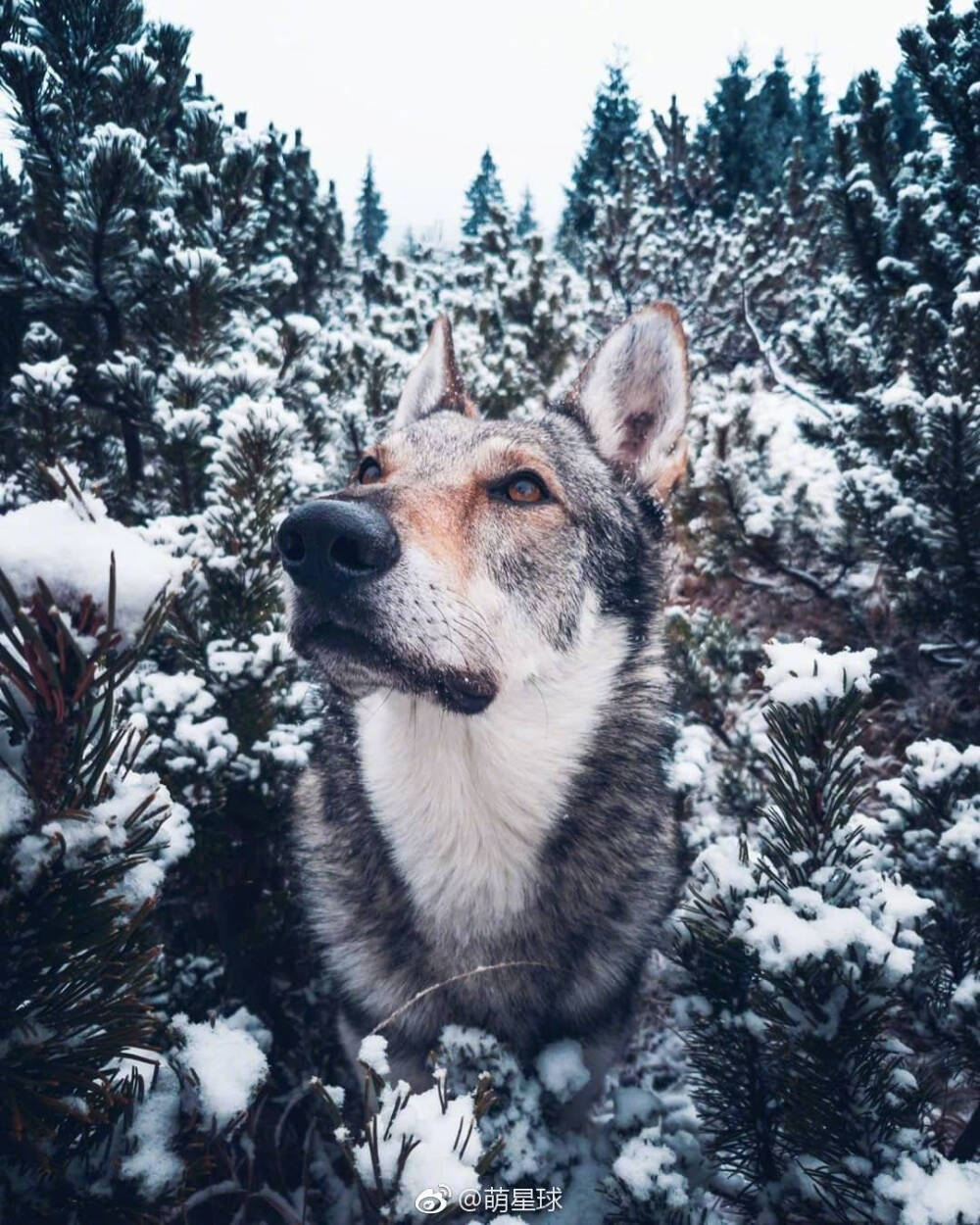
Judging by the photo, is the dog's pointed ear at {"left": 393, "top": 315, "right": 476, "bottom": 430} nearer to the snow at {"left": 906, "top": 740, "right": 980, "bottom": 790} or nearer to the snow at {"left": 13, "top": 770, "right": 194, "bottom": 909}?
the snow at {"left": 906, "top": 740, "right": 980, "bottom": 790}

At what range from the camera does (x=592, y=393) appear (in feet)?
9.43

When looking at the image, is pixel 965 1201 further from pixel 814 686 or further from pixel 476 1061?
A: pixel 476 1061

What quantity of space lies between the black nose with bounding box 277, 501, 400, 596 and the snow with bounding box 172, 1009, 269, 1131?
1.00 meters

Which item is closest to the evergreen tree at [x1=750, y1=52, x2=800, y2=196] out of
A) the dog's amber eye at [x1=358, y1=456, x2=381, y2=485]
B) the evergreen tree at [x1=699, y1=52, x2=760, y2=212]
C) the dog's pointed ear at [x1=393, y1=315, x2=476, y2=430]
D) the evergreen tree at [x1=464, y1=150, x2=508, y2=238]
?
the evergreen tree at [x1=699, y1=52, x2=760, y2=212]

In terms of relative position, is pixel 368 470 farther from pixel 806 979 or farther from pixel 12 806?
pixel 806 979

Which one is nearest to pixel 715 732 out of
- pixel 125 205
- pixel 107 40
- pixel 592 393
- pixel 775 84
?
pixel 592 393

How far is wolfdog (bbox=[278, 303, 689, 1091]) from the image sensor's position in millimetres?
2088

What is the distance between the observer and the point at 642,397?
2764mm

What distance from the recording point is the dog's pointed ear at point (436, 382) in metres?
3.23

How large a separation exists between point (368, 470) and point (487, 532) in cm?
78

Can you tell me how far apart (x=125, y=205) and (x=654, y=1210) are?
174 inches

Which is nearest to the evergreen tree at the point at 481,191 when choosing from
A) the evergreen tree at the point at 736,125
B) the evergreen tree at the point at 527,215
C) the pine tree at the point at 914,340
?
the evergreen tree at the point at 527,215

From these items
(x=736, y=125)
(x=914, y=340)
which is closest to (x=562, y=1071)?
(x=914, y=340)

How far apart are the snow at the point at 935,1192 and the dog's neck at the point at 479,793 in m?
1.20
